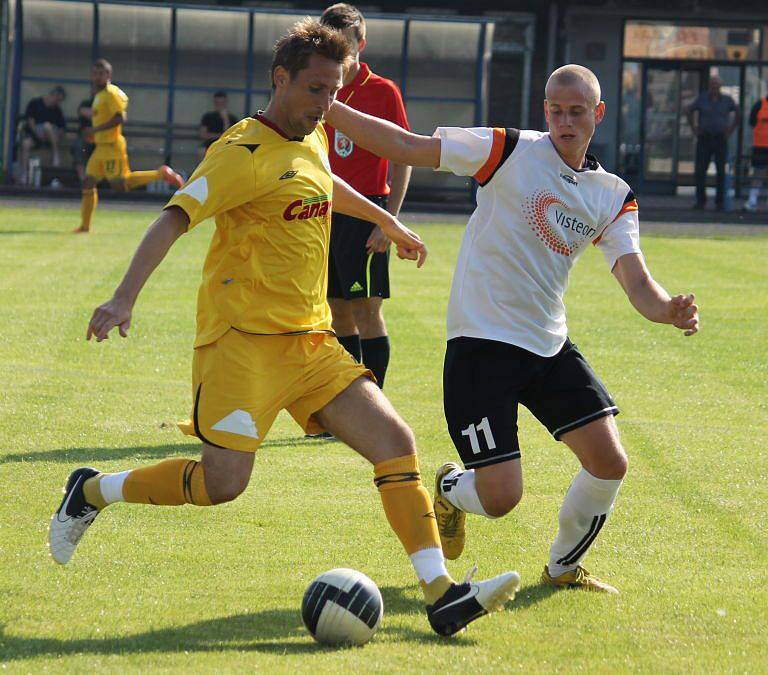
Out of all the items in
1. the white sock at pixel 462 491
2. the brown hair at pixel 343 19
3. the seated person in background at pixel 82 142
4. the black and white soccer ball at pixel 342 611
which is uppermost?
the seated person in background at pixel 82 142

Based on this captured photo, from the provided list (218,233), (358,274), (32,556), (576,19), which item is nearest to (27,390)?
(358,274)

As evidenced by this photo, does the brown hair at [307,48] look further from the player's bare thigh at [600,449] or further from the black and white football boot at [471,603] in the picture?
the black and white football boot at [471,603]

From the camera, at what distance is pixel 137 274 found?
4555mm

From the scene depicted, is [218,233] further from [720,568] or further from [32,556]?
[720,568]

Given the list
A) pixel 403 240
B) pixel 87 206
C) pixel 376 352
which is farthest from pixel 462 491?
pixel 87 206

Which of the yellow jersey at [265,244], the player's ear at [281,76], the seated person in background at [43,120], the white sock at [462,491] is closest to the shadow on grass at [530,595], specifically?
the white sock at [462,491]

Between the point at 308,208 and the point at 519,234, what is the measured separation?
2.89 feet

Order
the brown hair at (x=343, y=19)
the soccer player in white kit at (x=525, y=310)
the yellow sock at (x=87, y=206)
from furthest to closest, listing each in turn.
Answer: the yellow sock at (x=87, y=206), the brown hair at (x=343, y=19), the soccer player in white kit at (x=525, y=310)

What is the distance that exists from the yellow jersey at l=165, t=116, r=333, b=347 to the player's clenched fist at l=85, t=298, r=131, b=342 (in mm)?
533

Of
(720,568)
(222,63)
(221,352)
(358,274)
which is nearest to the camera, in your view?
(221,352)

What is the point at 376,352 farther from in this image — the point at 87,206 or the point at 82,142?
the point at 82,142

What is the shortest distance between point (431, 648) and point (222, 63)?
2521cm

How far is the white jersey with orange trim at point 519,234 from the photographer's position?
5316mm

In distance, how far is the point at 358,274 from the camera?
8.12m
